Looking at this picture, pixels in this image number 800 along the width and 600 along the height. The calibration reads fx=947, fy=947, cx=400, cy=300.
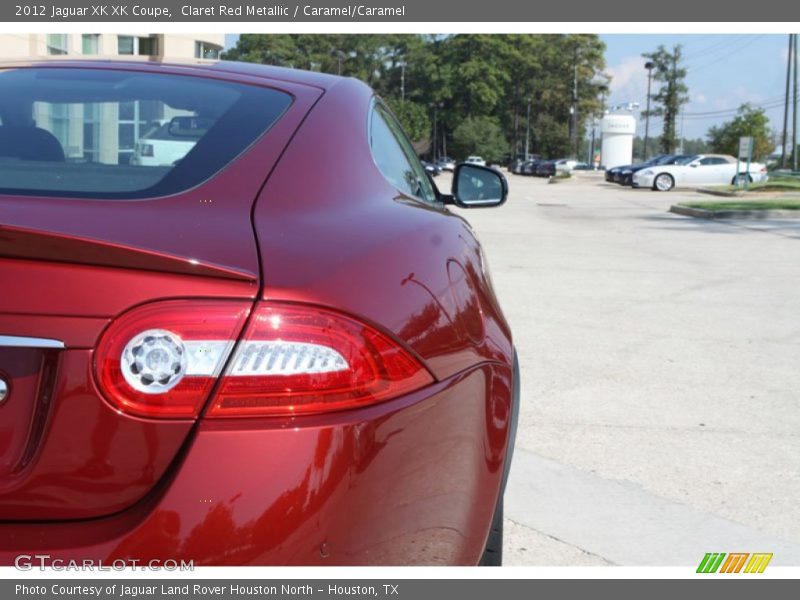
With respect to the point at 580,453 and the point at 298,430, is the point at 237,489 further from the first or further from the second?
the point at 580,453

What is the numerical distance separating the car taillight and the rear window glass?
1.26 feet

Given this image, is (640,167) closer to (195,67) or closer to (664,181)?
(664,181)

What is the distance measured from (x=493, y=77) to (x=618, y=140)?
44824 millimetres

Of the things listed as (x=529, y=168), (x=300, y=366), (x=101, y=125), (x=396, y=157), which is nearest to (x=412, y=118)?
(x=529, y=168)

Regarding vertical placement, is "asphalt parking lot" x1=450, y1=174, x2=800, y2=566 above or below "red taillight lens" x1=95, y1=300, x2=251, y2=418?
below

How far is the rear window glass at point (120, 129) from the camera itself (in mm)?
2023

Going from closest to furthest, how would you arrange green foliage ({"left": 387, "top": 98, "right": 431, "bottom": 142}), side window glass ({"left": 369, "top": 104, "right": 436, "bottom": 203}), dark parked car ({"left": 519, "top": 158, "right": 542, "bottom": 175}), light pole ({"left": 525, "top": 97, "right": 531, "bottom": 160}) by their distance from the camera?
side window glass ({"left": 369, "top": 104, "right": 436, "bottom": 203}), dark parked car ({"left": 519, "top": 158, "right": 542, "bottom": 175}), green foliage ({"left": 387, "top": 98, "right": 431, "bottom": 142}), light pole ({"left": 525, "top": 97, "right": 531, "bottom": 160})

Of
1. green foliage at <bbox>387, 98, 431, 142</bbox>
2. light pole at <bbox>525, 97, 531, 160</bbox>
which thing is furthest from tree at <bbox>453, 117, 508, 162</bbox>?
green foliage at <bbox>387, 98, 431, 142</bbox>

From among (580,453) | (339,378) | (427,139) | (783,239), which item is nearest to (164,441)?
(339,378)

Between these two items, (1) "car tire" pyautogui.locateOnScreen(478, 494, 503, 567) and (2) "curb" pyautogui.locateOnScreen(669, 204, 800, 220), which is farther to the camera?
(2) "curb" pyautogui.locateOnScreen(669, 204, 800, 220)

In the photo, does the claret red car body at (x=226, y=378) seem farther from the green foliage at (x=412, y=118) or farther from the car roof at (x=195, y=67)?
the green foliage at (x=412, y=118)

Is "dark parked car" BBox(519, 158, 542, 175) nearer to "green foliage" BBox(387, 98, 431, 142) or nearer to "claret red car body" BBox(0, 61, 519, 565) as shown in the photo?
"green foliage" BBox(387, 98, 431, 142)

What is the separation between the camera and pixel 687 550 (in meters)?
3.40

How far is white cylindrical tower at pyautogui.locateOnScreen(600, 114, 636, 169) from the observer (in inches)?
2778
